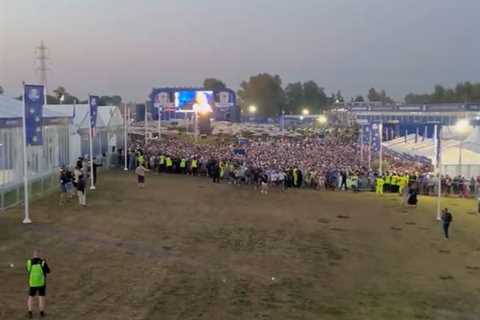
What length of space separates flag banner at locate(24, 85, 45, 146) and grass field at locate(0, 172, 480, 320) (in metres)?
2.72

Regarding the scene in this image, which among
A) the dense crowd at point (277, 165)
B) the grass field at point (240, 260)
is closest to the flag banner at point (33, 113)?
the grass field at point (240, 260)

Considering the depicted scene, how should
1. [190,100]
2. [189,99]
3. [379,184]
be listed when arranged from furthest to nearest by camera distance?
[189,99] → [190,100] → [379,184]

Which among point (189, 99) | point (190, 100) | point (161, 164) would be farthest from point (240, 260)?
point (189, 99)

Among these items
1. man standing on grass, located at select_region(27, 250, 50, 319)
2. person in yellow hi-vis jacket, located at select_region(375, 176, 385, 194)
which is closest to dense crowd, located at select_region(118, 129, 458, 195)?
person in yellow hi-vis jacket, located at select_region(375, 176, 385, 194)

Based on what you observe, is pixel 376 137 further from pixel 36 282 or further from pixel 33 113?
pixel 36 282

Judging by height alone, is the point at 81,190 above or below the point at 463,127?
below

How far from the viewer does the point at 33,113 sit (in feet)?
68.1

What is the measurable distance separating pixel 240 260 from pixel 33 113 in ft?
30.6

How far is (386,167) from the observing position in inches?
1542

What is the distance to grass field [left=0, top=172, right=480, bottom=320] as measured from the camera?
1242cm

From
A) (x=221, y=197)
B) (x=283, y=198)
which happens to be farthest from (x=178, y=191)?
(x=283, y=198)

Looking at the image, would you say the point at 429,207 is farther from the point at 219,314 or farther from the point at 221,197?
the point at 219,314

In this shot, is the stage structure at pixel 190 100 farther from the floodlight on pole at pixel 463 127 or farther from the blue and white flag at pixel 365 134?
the floodlight on pole at pixel 463 127

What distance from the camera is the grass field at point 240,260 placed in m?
12.4
